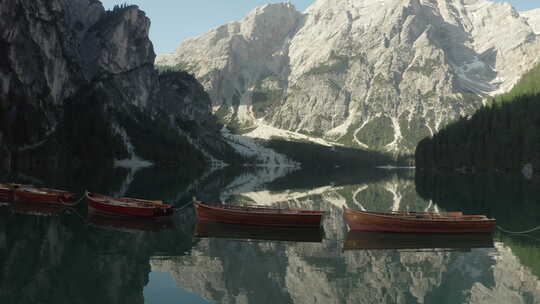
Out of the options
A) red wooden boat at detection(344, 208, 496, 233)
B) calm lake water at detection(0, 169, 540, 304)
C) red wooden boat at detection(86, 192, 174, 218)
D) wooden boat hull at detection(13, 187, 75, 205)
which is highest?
wooden boat hull at detection(13, 187, 75, 205)

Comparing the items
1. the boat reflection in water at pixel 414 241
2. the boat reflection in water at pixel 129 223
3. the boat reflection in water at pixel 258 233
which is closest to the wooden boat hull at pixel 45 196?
the boat reflection in water at pixel 129 223

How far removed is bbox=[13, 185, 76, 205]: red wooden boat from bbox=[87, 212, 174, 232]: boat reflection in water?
8.72 m

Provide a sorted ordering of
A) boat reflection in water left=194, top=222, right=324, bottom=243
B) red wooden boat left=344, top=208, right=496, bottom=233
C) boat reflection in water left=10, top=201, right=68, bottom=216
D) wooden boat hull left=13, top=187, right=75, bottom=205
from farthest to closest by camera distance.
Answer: wooden boat hull left=13, top=187, right=75, bottom=205
boat reflection in water left=10, top=201, right=68, bottom=216
red wooden boat left=344, top=208, right=496, bottom=233
boat reflection in water left=194, top=222, right=324, bottom=243

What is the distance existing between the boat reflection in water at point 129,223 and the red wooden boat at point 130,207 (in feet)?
1.97

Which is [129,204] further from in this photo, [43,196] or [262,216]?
[43,196]

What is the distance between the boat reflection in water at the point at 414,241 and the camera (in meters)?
38.2

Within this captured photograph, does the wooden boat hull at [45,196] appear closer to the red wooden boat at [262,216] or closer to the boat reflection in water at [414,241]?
the red wooden boat at [262,216]

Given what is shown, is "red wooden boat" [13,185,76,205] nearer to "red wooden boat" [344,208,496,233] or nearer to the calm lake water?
the calm lake water

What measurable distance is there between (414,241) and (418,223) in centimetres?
341

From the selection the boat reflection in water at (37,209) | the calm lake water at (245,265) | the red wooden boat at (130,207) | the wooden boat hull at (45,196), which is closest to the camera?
the calm lake water at (245,265)

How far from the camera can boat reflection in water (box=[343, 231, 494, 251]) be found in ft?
125

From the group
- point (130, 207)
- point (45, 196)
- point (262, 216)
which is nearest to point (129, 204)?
point (130, 207)

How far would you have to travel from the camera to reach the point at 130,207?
48812mm

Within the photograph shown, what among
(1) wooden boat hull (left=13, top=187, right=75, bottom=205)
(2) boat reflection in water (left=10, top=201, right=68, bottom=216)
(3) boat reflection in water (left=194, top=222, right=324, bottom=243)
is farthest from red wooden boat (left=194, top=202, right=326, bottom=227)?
(1) wooden boat hull (left=13, top=187, right=75, bottom=205)
